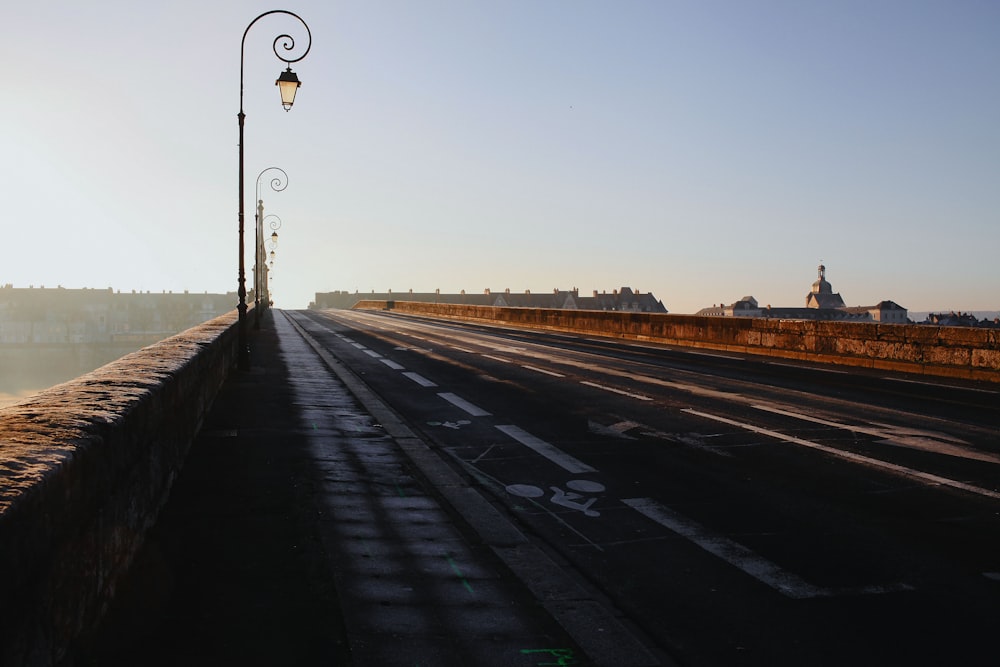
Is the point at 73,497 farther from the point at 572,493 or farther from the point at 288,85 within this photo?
the point at 288,85

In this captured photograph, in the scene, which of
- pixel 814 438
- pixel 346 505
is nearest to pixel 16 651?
pixel 346 505

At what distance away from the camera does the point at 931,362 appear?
18.3 m

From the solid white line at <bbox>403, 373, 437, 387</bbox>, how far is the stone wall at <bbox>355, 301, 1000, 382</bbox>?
10798 mm

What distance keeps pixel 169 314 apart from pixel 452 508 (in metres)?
188

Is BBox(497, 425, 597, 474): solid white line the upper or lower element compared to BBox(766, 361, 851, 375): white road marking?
lower

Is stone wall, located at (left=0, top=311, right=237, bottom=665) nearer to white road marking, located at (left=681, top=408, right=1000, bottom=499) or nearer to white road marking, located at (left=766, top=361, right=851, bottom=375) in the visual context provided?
white road marking, located at (left=681, top=408, right=1000, bottom=499)

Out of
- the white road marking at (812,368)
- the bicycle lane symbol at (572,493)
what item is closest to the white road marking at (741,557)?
the bicycle lane symbol at (572,493)

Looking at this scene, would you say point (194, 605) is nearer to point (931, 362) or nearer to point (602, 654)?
point (602, 654)

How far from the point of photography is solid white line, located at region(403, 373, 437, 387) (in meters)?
15.7

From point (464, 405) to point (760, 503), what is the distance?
6735mm

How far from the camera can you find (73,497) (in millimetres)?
3223

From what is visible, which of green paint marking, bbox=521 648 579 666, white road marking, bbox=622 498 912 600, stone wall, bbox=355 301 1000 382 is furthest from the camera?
stone wall, bbox=355 301 1000 382

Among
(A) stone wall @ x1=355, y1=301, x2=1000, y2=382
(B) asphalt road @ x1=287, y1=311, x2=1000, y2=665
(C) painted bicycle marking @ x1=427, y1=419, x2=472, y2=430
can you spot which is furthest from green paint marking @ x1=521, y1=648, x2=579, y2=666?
(A) stone wall @ x1=355, y1=301, x2=1000, y2=382

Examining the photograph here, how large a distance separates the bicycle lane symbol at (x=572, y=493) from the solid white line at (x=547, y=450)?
55 centimetres
